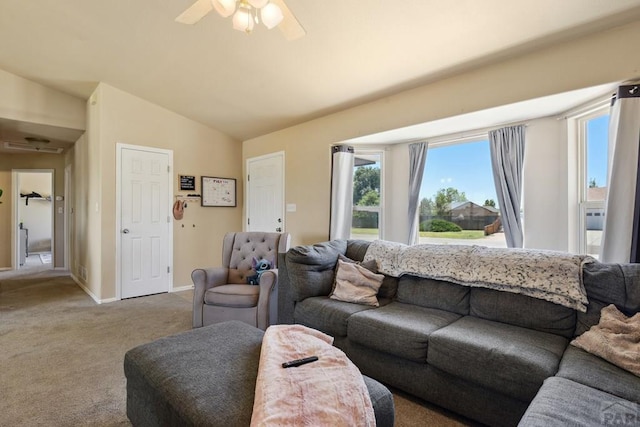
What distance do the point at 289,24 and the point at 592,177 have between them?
2616 millimetres

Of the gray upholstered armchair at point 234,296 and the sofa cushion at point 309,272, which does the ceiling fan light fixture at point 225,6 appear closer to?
the sofa cushion at point 309,272

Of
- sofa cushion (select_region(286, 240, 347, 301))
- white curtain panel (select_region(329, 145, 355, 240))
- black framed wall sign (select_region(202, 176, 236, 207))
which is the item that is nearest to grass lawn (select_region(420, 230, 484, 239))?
white curtain panel (select_region(329, 145, 355, 240))

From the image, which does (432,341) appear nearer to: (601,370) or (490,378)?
(490,378)

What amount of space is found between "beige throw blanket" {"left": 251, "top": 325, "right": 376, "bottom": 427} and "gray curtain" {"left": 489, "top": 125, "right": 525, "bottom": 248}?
224 centimetres

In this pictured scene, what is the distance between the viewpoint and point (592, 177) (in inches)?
104

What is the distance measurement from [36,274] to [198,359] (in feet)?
20.9

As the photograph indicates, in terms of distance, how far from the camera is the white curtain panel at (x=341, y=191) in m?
3.92

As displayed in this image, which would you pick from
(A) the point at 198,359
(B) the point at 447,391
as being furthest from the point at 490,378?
(A) the point at 198,359

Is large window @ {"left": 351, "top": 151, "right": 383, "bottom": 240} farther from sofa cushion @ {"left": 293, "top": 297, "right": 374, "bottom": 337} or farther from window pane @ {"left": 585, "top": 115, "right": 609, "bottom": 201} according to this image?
window pane @ {"left": 585, "top": 115, "right": 609, "bottom": 201}

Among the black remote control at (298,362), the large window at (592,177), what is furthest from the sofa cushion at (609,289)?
the black remote control at (298,362)

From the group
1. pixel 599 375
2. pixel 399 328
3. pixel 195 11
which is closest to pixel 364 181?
pixel 399 328

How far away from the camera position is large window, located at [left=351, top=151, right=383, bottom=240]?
13.2 feet

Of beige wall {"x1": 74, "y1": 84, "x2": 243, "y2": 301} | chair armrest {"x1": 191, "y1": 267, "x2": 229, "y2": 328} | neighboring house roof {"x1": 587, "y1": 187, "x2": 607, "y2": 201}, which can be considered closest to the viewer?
neighboring house roof {"x1": 587, "y1": 187, "x2": 607, "y2": 201}

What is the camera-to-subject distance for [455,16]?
219 centimetres
